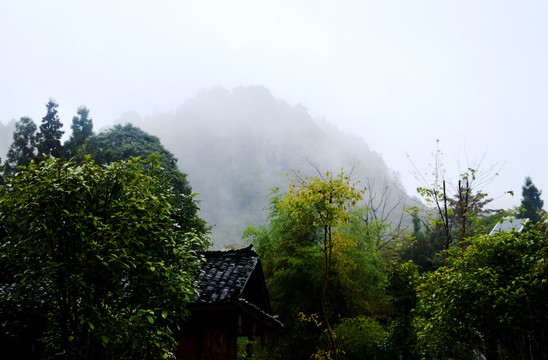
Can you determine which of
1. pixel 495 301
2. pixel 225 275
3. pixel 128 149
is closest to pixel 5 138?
pixel 128 149

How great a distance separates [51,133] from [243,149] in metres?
69.4

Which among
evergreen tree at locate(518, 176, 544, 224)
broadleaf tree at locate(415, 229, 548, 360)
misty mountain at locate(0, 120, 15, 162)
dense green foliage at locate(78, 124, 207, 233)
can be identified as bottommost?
broadleaf tree at locate(415, 229, 548, 360)

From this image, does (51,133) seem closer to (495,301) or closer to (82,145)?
(82,145)

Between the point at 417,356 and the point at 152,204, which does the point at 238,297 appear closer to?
the point at 152,204

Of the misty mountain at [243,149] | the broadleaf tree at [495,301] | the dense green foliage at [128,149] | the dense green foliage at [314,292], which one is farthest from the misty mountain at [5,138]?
the broadleaf tree at [495,301]

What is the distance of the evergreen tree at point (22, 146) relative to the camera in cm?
2509

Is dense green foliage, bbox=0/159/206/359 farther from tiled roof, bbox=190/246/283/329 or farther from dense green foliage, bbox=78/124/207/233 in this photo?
dense green foliage, bbox=78/124/207/233

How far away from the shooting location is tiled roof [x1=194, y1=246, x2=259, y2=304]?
23.3 ft

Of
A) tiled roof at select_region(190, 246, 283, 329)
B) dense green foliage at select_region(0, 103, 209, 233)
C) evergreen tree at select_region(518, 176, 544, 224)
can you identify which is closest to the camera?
tiled roof at select_region(190, 246, 283, 329)

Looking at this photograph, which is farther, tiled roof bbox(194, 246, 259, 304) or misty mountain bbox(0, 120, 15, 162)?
misty mountain bbox(0, 120, 15, 162)

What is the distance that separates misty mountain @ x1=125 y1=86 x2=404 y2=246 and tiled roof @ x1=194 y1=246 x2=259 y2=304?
56790mm

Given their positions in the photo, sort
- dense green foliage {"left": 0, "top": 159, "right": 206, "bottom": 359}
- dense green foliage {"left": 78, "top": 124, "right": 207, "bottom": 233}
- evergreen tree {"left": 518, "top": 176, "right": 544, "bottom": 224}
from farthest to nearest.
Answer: evergreen tree {"left": 518, "top": 176, "right": 544, "bottom": 224} < dense green foliage {"left": 78, "top": 124, "right": 207, "bottom": 233} < dense green foliage {"left": 0, "top": 159, "right": 206, "bottom": 359}

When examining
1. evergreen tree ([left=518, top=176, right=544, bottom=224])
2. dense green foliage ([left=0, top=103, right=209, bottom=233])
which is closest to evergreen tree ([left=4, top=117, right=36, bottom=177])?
dense green foliage ([left=0, top=103, right=209, bottom=233])

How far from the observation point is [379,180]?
278 feet
